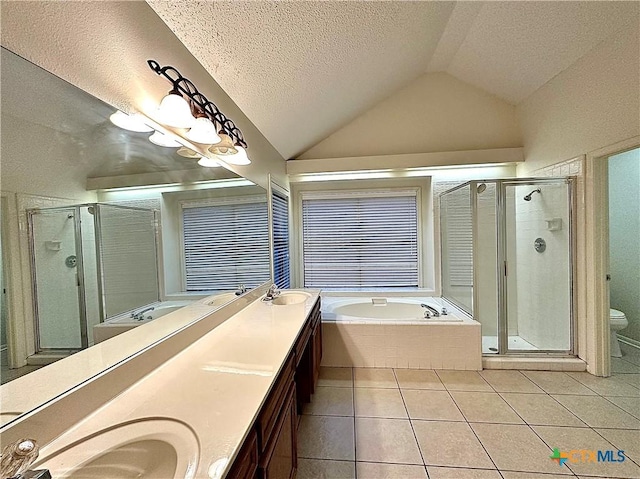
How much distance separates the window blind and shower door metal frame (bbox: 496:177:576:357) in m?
2.28

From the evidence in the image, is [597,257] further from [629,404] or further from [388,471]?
[388,471]

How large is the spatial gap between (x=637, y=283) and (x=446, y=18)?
11.4 feet

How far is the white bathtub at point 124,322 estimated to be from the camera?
0.95 m

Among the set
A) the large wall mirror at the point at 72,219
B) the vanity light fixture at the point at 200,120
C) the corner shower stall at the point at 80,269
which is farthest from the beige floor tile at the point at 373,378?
the vanity light fixture at the point at 200,120

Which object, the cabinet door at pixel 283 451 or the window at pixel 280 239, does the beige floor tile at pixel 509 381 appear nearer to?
the cabinet door at pixel 283 451

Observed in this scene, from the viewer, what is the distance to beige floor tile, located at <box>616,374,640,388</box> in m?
2.37

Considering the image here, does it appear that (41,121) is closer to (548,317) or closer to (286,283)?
(286,283)

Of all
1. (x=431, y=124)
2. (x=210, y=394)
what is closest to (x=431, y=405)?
(x=210, y=394)

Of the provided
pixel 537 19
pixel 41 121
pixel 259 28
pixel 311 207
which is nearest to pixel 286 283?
pixel 311 207

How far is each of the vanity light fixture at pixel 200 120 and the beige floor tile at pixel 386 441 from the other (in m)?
2.02

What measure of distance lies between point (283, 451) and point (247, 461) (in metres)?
0.44

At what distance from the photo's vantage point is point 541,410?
2070mm

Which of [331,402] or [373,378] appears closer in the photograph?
[331,402]

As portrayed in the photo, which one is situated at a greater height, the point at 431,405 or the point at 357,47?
the point at 357,47
